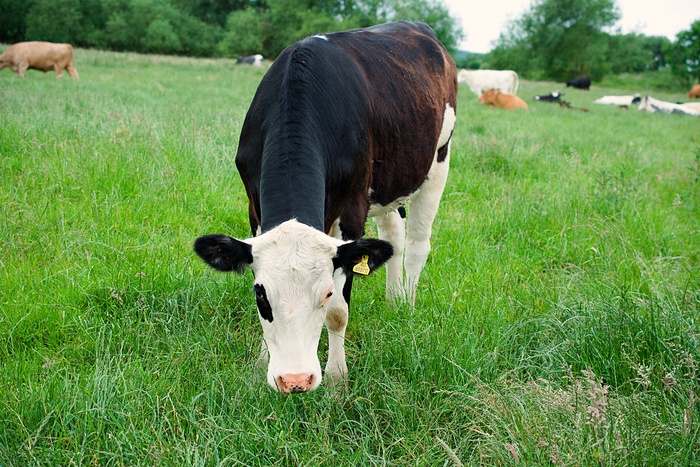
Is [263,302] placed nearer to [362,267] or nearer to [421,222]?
[362,267]

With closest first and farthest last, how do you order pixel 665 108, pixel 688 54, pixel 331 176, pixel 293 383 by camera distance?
pixel 293 383
pixel 331 176
pixel 665 108
pixel 688 54

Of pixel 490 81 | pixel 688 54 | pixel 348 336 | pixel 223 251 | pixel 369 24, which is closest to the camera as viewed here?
pixel 223 251

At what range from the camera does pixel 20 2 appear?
122 ft

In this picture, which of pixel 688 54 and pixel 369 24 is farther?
pixel 369 24

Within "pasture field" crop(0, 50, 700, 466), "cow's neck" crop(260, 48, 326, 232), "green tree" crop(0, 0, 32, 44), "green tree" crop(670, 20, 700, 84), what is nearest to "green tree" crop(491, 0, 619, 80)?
"green tree" crop(670, 20, 700, 84)

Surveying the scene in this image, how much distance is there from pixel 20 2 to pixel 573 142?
40785 millimetres

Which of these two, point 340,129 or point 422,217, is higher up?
point 340,129

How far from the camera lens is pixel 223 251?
2416mm

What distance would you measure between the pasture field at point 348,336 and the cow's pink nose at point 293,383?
0.14 m

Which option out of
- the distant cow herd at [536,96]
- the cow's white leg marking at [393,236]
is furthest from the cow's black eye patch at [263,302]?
the distant cow herd at [536,96]

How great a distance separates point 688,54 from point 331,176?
4916cm

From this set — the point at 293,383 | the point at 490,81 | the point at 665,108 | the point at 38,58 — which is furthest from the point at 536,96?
the point at 293,383

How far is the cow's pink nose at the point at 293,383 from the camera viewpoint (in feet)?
7.45

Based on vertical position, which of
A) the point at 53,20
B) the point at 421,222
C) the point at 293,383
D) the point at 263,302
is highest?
the point at 263,302
